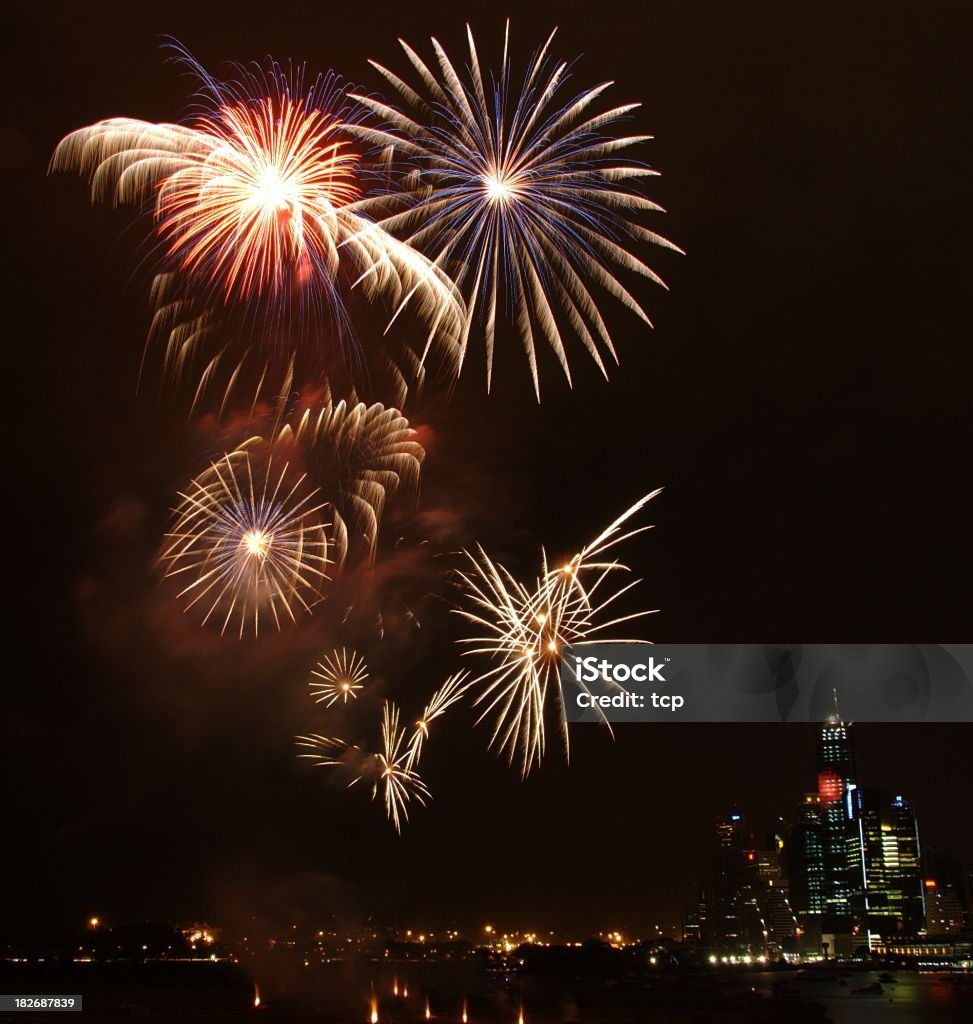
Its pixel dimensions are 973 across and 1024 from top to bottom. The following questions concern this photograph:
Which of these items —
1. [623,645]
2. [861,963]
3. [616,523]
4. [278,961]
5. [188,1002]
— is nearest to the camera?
[616,523]

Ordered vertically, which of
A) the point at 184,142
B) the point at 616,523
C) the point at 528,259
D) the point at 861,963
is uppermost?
the point at 184,142

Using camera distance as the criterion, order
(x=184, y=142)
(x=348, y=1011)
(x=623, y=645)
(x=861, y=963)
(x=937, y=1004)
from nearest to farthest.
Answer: (x=184, y=142) < (x=623, y=645) < (x=348, y=1011) < (x=937, y=1004) < (x=861, y=963)

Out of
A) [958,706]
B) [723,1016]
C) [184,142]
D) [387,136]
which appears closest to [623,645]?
[958,706]

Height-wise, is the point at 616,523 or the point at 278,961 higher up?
the point at 616,523

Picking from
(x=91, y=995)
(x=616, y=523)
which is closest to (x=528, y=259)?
(x=616, y=523)

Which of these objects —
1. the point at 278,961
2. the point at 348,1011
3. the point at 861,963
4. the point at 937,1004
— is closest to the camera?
the point at 348,1011

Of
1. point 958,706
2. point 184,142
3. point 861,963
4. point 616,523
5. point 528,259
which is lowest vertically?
point 861,963

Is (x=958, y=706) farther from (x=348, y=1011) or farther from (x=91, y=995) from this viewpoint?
(x=91, y=995)

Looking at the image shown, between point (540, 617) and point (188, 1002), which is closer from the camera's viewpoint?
point (540, 617)

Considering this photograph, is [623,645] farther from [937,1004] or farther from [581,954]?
[581,954]
